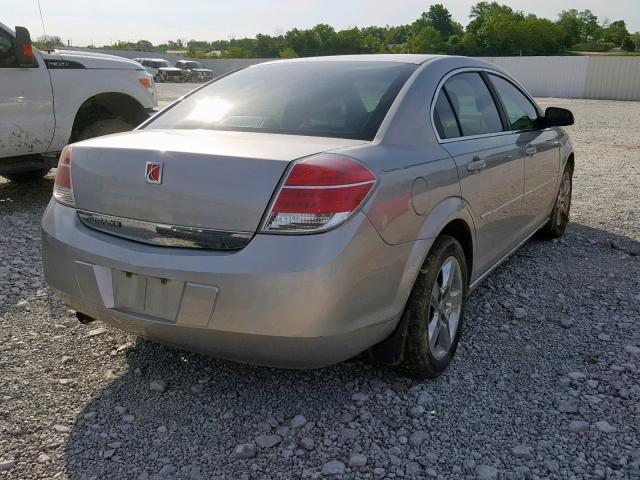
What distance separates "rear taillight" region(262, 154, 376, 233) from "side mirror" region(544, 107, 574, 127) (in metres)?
2.86

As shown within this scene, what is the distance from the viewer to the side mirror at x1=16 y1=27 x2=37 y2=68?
224 inches

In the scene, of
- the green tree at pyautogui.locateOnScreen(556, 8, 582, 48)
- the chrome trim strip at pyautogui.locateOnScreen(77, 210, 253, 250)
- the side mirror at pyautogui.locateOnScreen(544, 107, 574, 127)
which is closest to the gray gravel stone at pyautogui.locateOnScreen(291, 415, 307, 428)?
the chrome trim strip at pyautogui.locateOnScreen(77, 210, 253, 250)

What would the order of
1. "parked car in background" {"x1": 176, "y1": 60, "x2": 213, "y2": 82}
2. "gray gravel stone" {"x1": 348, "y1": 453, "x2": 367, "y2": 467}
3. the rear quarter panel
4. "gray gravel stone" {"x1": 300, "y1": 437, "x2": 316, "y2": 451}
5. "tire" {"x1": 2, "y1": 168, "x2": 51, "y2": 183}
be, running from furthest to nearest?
1. "parked car in background" {"x1": 176, "y1": 60, "x2": 213, "y2": 82}
2. "tire" {"x1": 2, "y1": 168, "x2": 51, "y2": 183}
3. the rear quarter panel
4. "gray gravel stone" {"x1": 300, "y1": 437, "x2": 316, "y2": 451}
5. "gray gravel stone" {"x1": 348, "y1": 453, "x2": 367, "y2": 467}

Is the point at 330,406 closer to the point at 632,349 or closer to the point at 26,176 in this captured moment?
the point at 632,349

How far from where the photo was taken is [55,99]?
6191 millimetres

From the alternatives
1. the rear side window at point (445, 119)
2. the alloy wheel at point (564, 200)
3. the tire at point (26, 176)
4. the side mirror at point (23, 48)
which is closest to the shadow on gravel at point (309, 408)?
the rear side window at point (445, 119)

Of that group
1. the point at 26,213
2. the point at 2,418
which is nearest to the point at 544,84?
the point at 26,213

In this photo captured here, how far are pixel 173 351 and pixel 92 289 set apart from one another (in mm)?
807

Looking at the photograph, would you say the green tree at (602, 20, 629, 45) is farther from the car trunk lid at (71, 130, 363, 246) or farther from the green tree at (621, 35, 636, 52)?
the car trunk lid at (71, 130, 363, 246)

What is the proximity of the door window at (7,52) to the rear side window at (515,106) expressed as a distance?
4491 mm

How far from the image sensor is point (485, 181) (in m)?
3.37

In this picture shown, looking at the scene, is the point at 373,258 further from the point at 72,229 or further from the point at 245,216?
the point at 72,229

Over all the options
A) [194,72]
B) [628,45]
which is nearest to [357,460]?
[194,72]

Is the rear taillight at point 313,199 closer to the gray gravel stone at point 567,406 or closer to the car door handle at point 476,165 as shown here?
the car door handle at point 476,165
